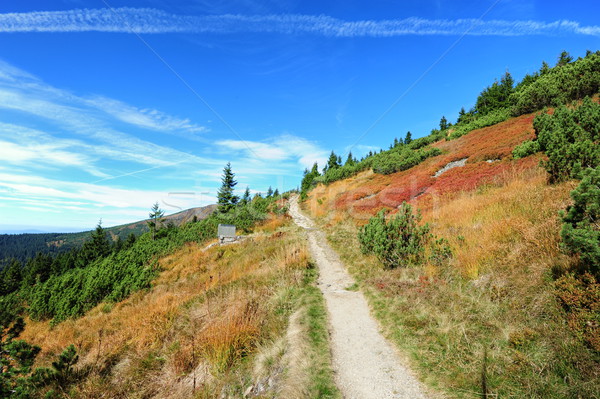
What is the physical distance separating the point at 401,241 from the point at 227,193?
37131mm

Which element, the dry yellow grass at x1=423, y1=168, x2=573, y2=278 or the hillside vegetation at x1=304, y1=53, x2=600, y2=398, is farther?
the dry yellow grass at x1=423, y1=168, x2=573, y2=278

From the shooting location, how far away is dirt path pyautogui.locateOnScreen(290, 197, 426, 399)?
363 cm

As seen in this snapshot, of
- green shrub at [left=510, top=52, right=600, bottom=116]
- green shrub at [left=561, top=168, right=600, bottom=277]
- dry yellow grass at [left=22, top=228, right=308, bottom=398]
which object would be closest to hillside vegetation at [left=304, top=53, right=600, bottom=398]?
green shrub at [left=561, top=168, right=600, bottom=277]

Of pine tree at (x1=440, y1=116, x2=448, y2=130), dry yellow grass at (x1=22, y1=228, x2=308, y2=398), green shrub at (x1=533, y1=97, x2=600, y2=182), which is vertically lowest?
dry yellow grass at (x1=22, y1=228, x2=308, y2=398)

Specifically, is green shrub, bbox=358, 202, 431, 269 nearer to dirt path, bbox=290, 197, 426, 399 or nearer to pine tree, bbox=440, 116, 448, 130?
dirt path, bbox=290, 197, 426, 399

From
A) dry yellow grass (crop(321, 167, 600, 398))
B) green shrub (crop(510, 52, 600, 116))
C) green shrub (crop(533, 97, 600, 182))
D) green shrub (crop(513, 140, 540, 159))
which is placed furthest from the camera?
green shrub (crop(510, 52, 600, 116))

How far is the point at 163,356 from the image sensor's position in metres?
5.49

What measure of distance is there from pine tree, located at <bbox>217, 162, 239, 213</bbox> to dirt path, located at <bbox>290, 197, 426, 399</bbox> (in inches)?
1425

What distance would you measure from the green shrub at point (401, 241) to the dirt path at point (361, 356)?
1.90 m

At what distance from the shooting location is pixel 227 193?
138 feet

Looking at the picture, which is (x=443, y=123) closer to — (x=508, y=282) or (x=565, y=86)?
(x=565, y=86)

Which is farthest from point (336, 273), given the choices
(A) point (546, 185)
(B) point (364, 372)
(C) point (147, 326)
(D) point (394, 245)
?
(A) point (546, 185)

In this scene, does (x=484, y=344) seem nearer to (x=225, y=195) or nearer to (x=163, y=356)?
(x=163, y=356)

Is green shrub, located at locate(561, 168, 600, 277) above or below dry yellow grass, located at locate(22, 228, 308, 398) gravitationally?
above
